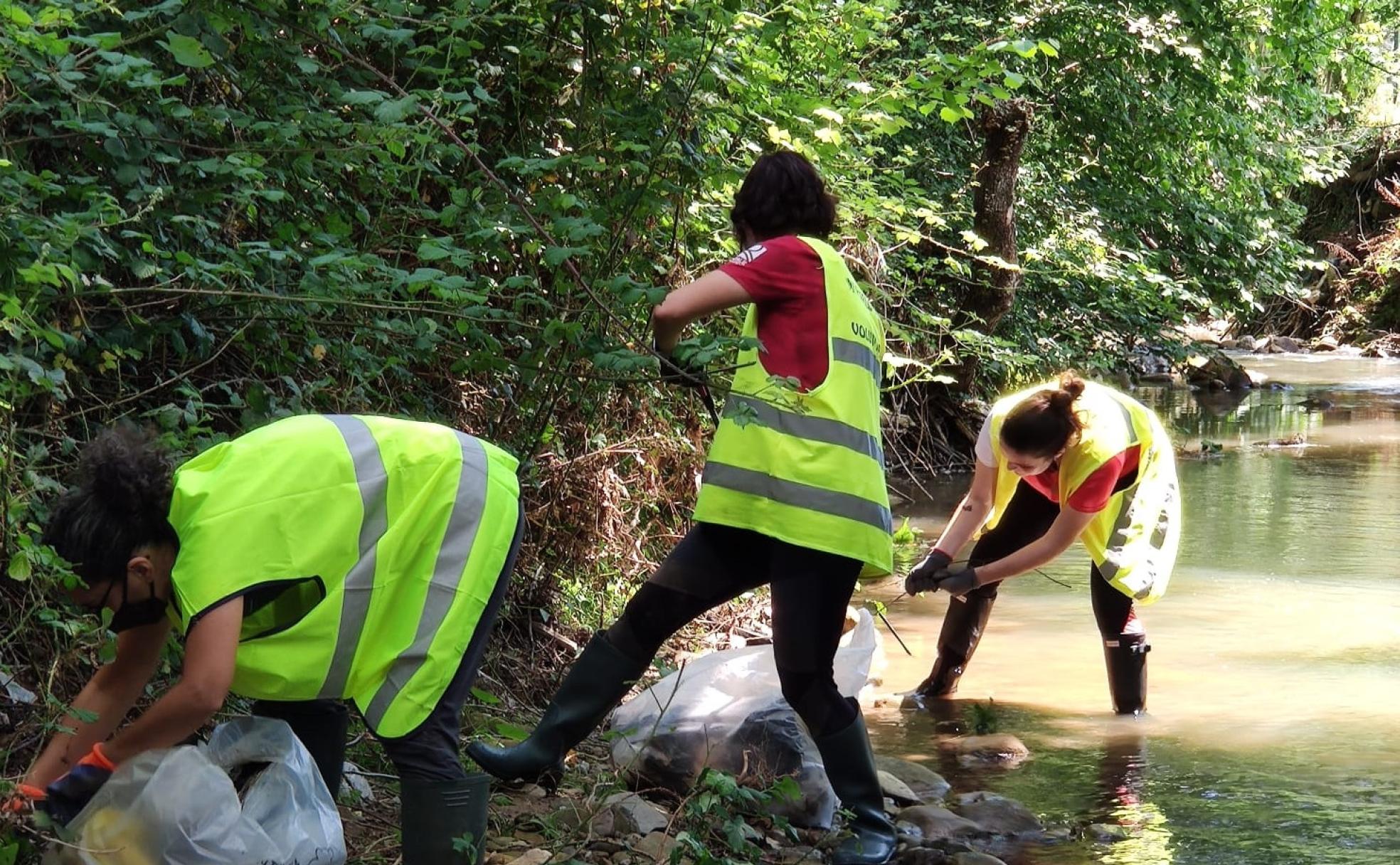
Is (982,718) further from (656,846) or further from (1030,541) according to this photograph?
(656,846)

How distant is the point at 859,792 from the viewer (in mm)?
3711

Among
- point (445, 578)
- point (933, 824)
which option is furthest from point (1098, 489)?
point (445, 578)

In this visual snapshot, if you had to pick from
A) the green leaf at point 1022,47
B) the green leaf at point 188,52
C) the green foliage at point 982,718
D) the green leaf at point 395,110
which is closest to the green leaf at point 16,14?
the green leaf at point 188,52

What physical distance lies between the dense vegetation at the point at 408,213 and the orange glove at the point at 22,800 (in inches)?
11.5

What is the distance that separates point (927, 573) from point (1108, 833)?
1.27 meters

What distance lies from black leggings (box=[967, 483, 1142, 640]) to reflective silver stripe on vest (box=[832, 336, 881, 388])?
6.44ft

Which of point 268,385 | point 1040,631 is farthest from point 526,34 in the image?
point 1040,631

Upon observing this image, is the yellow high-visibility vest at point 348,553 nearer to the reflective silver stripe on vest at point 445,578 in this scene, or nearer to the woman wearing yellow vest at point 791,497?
the reflective silver stripe on vest at point 445,578

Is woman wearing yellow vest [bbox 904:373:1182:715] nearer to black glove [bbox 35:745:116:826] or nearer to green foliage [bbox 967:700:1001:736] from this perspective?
green foliage [bbox 967:700:1001:736]

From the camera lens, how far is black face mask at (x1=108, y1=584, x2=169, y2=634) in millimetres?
2664

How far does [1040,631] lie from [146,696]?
4.17 metres

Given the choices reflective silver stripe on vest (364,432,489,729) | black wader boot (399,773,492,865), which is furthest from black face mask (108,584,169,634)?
black wader boot (399,773,492,865)

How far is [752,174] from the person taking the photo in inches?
150

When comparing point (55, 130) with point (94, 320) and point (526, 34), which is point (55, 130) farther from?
point (526, 34)
